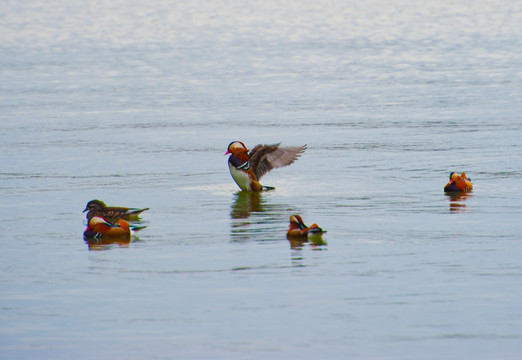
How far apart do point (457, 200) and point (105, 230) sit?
454cm

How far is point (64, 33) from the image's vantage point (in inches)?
1729

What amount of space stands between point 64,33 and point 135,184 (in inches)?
1167

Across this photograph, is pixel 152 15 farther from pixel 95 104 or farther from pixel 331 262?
pixel 331 262

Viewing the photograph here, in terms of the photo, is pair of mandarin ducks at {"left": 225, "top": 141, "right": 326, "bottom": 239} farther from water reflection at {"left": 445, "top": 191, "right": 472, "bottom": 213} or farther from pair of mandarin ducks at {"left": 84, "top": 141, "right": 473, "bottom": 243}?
water reflection at {"left": 445, "top": 191, "right": 472, "bottom": 213}

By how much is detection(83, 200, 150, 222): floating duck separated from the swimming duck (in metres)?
2.11

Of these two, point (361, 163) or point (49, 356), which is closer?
point (49, 356)

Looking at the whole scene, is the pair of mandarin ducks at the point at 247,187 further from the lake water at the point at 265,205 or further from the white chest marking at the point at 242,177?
the lake water at the point at 265,205

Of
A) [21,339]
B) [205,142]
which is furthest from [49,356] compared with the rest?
[205,142]

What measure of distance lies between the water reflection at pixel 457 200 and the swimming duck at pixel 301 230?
2.34 metres

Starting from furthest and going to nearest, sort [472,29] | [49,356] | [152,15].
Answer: [152,15] → [472,29] → [49,356]

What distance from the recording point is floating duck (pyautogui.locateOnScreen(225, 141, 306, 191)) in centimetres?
1526

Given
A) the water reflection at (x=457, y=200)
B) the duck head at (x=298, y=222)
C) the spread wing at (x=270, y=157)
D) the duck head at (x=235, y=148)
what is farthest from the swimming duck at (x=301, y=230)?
the spread wing at (x=270, y=157)

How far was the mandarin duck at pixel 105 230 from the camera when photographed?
11789 mm

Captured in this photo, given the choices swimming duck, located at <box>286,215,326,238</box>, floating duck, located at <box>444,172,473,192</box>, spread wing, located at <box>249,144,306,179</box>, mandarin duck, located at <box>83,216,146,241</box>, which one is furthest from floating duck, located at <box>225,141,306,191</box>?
swimming duck, located at <box>286,215,326,238</box>
